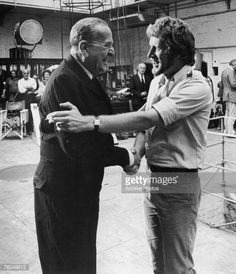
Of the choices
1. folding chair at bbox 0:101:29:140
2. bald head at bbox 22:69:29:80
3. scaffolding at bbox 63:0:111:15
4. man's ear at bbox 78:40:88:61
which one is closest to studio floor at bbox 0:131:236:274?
man's ear at bbox 78:40:88:61

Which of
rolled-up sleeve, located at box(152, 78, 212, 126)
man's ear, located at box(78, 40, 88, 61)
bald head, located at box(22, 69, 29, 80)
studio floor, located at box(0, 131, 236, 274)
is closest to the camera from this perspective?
rolled-up sleeve, located at box(152, 78, 212, 126)

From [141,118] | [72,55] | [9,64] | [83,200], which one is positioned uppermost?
[9,64]

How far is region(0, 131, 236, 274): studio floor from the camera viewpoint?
9.45 ft

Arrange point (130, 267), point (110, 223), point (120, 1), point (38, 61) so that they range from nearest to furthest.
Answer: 1. point (130, 267)
2. point (110, 223)
3. point (120, 1)
4. point (38, 61)

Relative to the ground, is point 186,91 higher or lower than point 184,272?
higher

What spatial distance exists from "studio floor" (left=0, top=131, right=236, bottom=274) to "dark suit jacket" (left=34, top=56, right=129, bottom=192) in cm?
142

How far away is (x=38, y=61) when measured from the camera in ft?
46.2

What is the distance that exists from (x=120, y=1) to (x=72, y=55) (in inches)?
451

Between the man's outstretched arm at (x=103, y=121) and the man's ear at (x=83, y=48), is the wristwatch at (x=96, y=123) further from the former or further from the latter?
the man's ear at (x=83, y=48)

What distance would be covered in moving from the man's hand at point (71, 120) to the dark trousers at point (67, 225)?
356 mm

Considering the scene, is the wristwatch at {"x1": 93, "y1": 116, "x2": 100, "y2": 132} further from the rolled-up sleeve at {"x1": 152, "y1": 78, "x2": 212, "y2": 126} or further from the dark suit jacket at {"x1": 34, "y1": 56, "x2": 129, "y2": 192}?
the rolled-up sleeve at {"x1": 152, "y1": 78, "x2": 212, "y2": 126}

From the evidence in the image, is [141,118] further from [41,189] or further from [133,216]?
[133,216]

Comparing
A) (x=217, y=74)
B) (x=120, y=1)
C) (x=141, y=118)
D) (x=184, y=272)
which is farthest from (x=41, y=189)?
(x=120, y=1)

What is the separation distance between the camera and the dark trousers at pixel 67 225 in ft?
5.67
